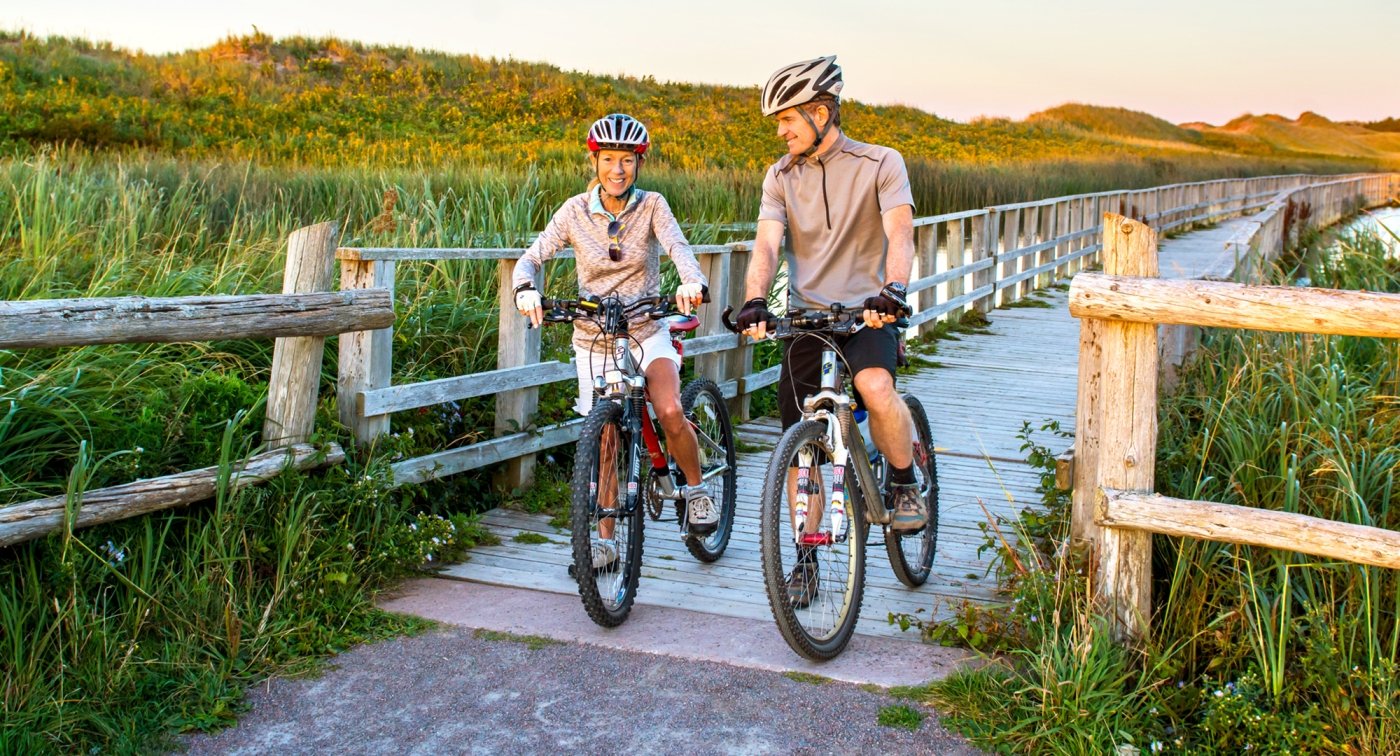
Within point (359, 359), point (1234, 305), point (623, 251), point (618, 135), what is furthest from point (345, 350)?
point (1234, 305)

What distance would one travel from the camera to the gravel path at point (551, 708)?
154 inches

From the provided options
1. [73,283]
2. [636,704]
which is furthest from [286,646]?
[73,283]

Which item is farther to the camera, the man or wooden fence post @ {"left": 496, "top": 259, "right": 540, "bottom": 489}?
wooden fence post @ {"left": 496, "top": 259, "right": 540, "bottom": 489}

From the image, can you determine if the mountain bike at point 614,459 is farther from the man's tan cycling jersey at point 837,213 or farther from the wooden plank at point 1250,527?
the wooden plank at point 1250,527

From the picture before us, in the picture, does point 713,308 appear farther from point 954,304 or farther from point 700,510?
point 954,304

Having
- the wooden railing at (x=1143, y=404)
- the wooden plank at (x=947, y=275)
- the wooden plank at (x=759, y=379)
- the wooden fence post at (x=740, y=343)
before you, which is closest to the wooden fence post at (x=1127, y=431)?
the wooden railing at (x=1143, y=404)

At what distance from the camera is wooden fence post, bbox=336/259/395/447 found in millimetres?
5648

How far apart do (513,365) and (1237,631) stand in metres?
3.71

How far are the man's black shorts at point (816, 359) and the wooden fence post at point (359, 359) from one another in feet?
5.92

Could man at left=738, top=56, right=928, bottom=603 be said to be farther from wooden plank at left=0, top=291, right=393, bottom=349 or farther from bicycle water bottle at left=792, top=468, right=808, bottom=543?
wooden plank at left=0, top=291, right=393, bottom=349

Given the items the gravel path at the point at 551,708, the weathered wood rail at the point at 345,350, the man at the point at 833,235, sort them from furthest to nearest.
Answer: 1. the man at the point at 833,235
2. the weathered wood rail at the point at 345,350
3. the gravel path at the point at 551,708

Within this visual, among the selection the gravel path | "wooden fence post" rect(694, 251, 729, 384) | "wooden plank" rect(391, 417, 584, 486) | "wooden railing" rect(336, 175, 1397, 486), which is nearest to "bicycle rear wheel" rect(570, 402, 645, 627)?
the gravel path

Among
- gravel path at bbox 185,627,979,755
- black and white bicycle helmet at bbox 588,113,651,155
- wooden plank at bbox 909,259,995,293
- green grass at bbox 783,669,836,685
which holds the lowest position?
gravel path at bbox 185,627,979,755

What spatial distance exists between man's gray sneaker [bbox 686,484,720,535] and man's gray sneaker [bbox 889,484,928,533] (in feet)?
2.88
